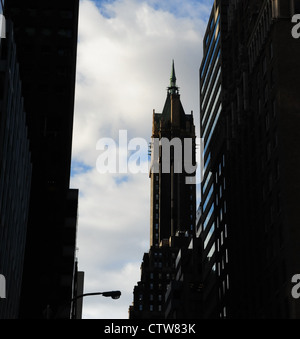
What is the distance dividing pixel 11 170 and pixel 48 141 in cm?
4994

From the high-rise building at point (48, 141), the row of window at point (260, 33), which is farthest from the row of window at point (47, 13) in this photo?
the row of window at point (260, 33)

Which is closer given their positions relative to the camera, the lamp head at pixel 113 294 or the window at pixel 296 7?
the lamp head at pixel 113 294

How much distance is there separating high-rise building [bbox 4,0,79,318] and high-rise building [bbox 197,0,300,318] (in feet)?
78.0

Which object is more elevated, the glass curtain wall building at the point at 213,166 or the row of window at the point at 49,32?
the row of window at the point at 49,32

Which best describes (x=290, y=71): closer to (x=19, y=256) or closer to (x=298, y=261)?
(x=298, y=261)

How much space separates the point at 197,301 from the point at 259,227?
5020 centimetres

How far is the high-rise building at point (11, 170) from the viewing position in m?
60.3

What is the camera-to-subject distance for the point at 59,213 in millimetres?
111125

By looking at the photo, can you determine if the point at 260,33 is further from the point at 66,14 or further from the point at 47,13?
the point at 47,13

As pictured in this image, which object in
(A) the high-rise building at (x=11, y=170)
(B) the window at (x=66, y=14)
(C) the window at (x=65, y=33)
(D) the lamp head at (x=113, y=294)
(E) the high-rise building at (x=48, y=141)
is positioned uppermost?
(B) the window at (x=66, y=14)

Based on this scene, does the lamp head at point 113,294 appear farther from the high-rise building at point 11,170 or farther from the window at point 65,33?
the window at point 65,33

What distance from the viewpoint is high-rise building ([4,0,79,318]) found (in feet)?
352

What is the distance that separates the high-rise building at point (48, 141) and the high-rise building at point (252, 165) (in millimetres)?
23779
